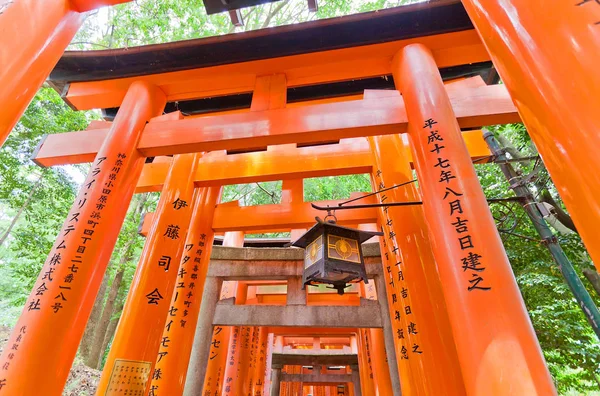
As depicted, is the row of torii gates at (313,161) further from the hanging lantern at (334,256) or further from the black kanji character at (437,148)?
the hanging lantern at (334,256)

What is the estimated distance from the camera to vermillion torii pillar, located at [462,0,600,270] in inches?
46.1

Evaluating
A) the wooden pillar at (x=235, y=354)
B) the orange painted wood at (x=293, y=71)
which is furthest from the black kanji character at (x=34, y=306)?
the wooden pillar at (x=235, y=354)

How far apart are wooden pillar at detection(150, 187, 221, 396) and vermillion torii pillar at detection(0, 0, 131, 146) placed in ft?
11.0

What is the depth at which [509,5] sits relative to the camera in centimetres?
156

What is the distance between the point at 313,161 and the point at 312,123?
1.87 metres

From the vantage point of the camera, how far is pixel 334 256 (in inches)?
144

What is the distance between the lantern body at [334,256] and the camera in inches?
141

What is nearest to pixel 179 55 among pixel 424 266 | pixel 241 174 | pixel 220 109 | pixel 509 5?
pixel 220 109

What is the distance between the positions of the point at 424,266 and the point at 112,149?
13.8 ft

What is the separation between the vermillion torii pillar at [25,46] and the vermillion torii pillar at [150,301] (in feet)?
7.69

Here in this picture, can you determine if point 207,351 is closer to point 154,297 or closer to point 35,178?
point 154,297

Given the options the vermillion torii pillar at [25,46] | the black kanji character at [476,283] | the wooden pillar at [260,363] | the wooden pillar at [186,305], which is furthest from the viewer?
the wooden pillar at [260,363]

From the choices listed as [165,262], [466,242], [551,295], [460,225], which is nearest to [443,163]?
[460,225]

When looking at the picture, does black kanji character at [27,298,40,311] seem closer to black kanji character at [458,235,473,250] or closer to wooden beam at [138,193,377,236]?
wooden beam at [138,193,377,236]
